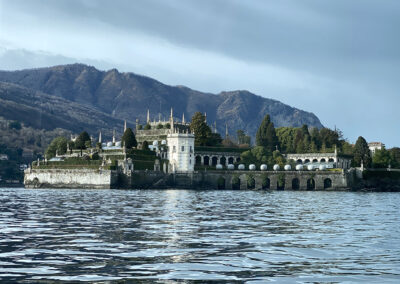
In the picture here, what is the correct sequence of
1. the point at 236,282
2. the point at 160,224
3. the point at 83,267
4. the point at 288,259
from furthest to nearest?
the point at 160,224 < the point at 288,259 < the point at 83,267 < the point at 236,282

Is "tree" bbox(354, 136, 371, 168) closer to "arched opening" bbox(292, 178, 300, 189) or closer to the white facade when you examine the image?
"arched opening" bbox(292, 178, 300, 189)

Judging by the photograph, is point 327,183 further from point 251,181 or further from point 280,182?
point 251,181

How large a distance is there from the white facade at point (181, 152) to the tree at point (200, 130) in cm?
1462

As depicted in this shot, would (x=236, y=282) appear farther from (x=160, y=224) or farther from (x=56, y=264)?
(x=160, y=224)

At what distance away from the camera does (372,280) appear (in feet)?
74.8

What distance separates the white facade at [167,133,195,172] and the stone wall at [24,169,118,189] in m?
23.9

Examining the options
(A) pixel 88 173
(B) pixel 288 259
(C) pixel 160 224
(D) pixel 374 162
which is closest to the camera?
(B) pixel 288 259

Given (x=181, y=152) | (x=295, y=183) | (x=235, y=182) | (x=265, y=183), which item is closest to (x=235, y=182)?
(x=235, y=182)

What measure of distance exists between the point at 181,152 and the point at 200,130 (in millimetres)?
21607

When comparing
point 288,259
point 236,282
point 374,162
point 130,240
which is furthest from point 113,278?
point 374,162

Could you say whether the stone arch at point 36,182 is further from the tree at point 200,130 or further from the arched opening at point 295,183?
the arched opening at point 295,183

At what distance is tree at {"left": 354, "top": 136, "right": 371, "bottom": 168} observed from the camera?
17050 cm

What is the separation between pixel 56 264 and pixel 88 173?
128m

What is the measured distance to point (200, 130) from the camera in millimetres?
188625
